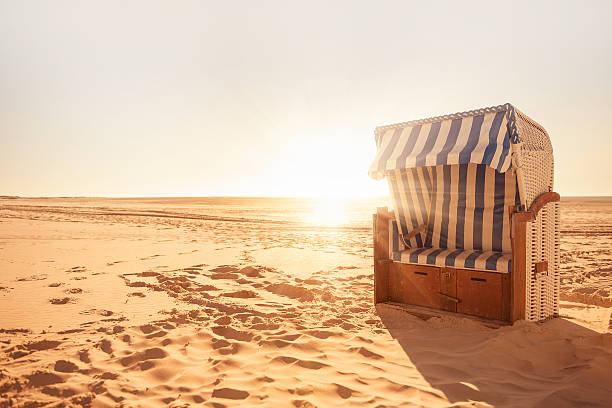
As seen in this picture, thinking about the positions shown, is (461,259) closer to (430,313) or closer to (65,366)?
(430,313)

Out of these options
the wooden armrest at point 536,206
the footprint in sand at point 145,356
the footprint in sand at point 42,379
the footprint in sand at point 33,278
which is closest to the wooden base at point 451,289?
the wooden armrest at point 536,206

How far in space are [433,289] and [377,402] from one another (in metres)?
2.39

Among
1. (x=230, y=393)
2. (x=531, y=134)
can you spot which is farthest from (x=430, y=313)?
(x=230, y=393)

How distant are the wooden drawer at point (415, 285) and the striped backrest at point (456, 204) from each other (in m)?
0.87

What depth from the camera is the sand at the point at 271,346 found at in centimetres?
256

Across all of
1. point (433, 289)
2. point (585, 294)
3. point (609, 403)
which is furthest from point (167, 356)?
point (585, 294)

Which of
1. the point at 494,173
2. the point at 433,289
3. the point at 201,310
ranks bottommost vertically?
the point at 201,310

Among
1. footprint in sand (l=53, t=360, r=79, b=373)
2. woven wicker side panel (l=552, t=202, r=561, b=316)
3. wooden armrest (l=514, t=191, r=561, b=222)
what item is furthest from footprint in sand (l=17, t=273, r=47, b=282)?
woven wicker side panel (l=552, t=202, r=561, b=316)

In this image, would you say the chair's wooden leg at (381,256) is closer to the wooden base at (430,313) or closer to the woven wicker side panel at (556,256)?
the wooden base at (430,313)

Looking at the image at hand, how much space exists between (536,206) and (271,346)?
3.46 metres

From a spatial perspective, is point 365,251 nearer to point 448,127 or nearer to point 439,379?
point 448,127

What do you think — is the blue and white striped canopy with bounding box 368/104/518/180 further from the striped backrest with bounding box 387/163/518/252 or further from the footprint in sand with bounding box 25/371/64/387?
the footprint in sand with bounding box 25/371/64/387

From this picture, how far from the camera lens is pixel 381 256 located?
5.04 meters

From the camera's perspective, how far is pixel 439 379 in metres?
2.80
